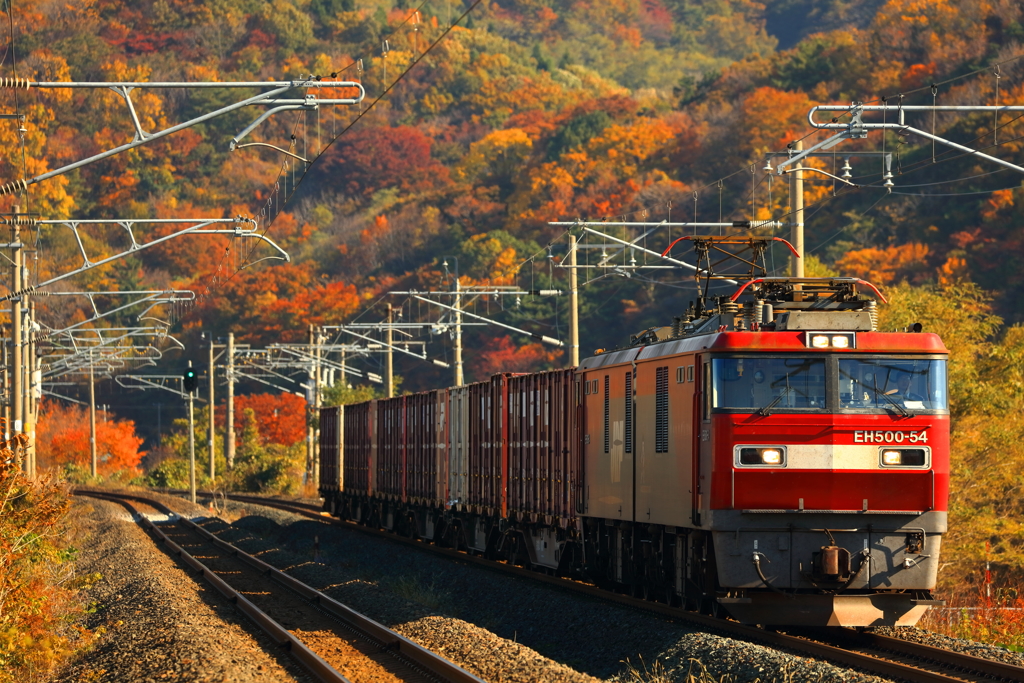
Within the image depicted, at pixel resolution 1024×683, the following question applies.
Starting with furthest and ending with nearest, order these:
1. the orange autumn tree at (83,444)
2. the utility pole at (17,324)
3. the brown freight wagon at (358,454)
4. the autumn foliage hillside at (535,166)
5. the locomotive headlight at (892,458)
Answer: the orange autumn tree at (83,444) → the autumn foliage hillside at (535,166) → the brown freight wagon at (358,454) → the utility pole at (17,324) → the locomotive headlight at (892,458)

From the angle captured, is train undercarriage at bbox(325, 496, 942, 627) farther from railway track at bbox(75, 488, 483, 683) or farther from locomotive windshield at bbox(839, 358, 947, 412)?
railway track at bbox(75, 488, 483, 683)

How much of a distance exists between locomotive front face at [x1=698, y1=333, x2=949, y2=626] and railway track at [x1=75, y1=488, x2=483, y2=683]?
340 cm

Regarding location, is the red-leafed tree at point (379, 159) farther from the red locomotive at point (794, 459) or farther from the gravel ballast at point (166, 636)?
the red locomotive at point (794, 459)

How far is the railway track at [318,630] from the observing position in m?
14.3

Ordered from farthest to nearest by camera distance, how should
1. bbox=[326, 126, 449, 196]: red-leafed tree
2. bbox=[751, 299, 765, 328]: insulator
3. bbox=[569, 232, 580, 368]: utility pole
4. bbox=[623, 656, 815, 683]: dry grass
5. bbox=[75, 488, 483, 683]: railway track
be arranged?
bbox=[326, 126, 449, 196]: red-leafed tree
bbox=[569, 232, 580, 368]: utility pole
bbox=[751, 299, 765, 328]: insulator
bbox=[75, 488, 483, 683]: railway track
bbox=[623, 656, 815, 683]: dry grass

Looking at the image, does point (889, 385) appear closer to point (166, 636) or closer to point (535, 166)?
point (166, 636)

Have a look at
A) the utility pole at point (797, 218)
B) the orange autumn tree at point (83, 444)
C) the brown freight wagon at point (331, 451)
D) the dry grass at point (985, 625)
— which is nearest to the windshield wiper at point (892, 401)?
the dry grass at point (985, 625)

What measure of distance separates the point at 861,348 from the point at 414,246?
3344 inches

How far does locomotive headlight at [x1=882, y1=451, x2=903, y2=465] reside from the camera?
14.6 meters

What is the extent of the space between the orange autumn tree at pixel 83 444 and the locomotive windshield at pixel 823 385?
70449mm

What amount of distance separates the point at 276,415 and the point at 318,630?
74.7 m

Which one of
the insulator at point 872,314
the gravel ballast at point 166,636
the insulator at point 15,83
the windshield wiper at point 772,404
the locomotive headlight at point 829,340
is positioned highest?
the insulator at point 15,83

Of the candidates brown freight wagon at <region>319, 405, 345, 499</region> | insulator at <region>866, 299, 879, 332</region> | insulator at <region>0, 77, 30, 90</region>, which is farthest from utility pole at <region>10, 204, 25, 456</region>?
insulator at <region>866, 299, 879, 332</region>

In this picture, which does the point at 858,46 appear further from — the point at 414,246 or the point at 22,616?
the point at 22,616
